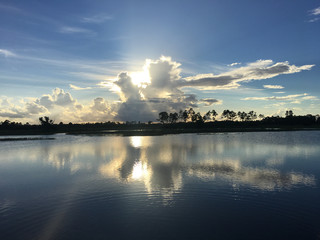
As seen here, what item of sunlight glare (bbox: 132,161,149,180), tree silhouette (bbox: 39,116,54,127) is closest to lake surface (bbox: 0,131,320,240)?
sunlight glare (bbox: 132,161,149,180)

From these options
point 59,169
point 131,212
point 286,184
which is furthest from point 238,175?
point 59,169

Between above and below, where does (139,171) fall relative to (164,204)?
above

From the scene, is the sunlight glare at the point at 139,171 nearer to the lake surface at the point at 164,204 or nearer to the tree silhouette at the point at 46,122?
the lake surface at the point at 164,204

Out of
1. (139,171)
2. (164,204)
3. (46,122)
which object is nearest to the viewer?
(164,204)

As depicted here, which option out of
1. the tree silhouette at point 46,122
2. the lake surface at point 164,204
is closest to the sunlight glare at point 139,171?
the lake surface at point 164,204

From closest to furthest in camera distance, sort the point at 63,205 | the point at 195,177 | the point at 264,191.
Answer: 1. the point at 63,205
2. the point at 264,191
3. the point at 195,177

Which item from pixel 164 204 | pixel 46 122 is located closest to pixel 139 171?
pixel 164 204

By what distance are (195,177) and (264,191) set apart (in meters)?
6.90

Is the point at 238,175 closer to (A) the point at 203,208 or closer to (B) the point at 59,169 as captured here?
(A) the point at 203,208

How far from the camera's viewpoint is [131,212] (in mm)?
14516

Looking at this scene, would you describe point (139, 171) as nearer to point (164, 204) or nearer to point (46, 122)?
point (164, 204)

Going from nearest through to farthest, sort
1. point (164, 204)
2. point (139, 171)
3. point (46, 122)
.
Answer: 1. point (164, 204)
2. point (139, 171)
3. point (46, 122)

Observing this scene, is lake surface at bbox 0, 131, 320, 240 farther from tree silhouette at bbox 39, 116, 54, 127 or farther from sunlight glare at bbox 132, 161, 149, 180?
tree silhouette at bbox 39, 116, 54, 127

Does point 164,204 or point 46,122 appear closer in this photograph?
point 164,204
